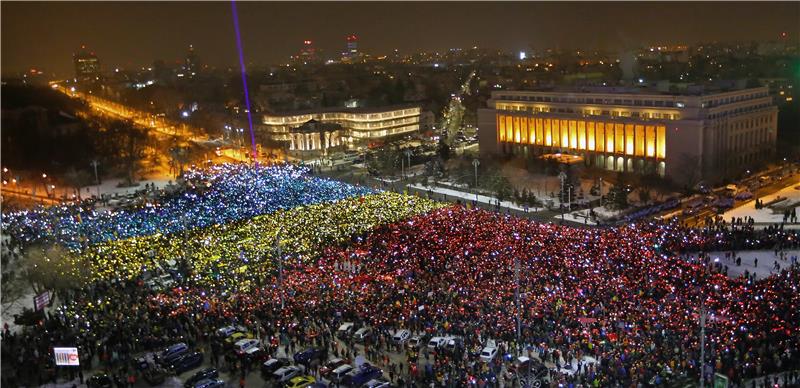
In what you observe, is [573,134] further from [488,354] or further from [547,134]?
[488,354]

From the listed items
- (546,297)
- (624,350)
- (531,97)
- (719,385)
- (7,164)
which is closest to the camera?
(719,385)

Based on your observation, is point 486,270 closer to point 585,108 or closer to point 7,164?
point 585,108

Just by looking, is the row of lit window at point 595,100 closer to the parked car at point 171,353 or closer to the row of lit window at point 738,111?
the row of lit window at point 738,111

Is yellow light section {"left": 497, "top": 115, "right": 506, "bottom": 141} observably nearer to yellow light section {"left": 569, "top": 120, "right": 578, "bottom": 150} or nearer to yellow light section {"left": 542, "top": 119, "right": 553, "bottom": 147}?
yellow light section {"left": 542, "top": 119, "right": 553, "bottom": 147}

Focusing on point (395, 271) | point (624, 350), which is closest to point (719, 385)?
point (624, 350)

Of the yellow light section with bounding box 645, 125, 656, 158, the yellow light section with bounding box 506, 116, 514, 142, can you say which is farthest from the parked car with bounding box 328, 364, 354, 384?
the yellow light section with bounding box 506, 116, 514, 142

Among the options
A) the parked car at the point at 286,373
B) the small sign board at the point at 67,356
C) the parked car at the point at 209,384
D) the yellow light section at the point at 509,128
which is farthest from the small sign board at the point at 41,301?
the yellow light section at the point at 509,128

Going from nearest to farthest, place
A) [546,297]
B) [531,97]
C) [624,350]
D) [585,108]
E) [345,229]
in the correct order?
[624,350] → [546,297] → [345,229] → [585,108] → [531,97]

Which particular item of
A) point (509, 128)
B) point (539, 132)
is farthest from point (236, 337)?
point (509, 128)
